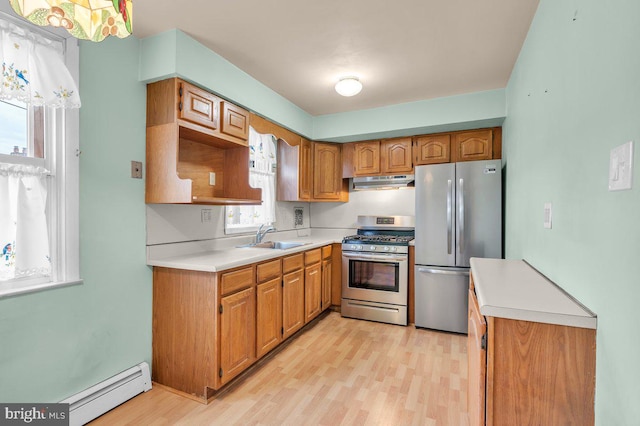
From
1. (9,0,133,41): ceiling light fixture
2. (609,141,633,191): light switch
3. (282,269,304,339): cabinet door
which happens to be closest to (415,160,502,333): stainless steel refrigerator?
(282,269,304,339): cabinet door

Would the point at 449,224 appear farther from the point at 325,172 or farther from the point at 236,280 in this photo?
the point at 236,280

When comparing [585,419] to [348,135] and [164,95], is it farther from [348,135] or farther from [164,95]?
[348,135]

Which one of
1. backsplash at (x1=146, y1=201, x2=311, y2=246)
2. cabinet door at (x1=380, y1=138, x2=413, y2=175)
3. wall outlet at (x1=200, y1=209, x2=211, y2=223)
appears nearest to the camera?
backsplash at (x1=146, y1=201, x2=311, y2=246)

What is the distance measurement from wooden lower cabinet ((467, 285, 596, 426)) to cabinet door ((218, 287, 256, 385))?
1586mm

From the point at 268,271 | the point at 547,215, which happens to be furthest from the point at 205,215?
the point at 547,215

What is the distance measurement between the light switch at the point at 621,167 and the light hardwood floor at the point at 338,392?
1626 millimetres

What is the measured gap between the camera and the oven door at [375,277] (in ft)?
11.3

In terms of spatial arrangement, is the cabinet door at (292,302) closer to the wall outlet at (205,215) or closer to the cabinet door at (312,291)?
the cabinet door at (312,291)

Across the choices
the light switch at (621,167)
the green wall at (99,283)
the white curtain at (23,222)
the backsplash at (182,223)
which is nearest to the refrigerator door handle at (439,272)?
the backsplash at (182,223)

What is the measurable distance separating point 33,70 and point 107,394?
1895mm

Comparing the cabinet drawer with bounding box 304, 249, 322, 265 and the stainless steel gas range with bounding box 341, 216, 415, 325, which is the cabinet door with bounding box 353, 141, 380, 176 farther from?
the cabinet drawer with bounding box 304, 249, 322, 265

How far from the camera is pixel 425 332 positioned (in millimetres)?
3275

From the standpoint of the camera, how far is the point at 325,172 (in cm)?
411

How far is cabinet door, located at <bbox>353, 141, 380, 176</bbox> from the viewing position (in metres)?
3.92
